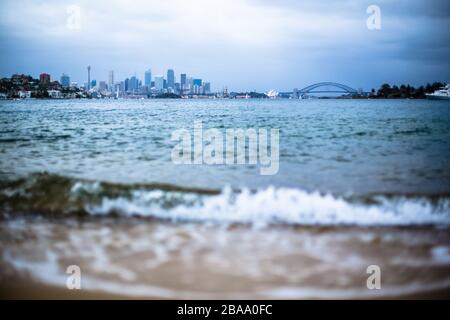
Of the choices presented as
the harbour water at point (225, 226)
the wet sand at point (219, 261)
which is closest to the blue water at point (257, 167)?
the harbour water at point (225, 226)

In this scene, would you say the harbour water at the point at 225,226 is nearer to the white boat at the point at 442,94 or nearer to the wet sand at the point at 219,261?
the wet sand at the point at 219,261

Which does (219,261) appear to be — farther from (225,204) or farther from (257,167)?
(257,167)

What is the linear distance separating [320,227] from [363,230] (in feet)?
1.75

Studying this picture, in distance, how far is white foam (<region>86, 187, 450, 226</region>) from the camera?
16.7 ft

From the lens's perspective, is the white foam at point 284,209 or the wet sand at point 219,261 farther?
the white foam at point 284,209

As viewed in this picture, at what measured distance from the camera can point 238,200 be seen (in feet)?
19.0

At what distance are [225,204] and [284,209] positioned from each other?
3.01ft

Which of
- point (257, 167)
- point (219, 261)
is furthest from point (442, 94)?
point (219, 261)

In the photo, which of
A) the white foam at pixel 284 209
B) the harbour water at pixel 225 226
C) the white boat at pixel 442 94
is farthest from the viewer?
the white boat at pixel 442 94

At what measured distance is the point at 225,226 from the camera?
4777mm

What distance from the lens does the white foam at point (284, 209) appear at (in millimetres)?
5082

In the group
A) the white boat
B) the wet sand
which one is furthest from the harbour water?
the white boat

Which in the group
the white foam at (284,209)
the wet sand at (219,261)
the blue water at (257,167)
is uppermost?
the blue water at (257,167)
